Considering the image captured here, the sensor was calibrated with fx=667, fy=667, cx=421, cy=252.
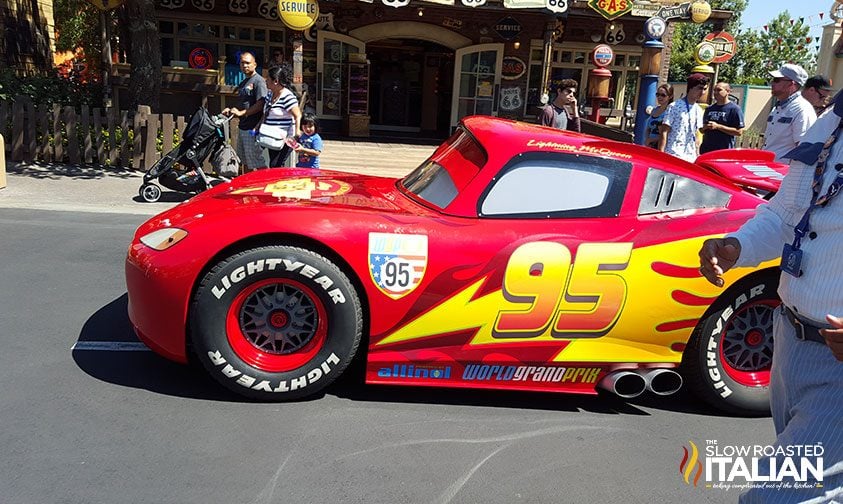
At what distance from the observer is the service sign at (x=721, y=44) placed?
16281 mm

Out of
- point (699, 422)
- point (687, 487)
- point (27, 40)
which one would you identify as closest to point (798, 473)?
point (687, 487)

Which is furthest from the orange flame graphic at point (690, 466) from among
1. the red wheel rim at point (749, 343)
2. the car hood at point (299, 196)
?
the car hood at point (299, 196)

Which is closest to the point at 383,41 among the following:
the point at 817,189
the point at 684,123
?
the point at 684,123

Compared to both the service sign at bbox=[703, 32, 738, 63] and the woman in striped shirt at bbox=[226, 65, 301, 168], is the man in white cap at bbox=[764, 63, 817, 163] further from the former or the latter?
the service sign at bbox=[703, 32, 738, 63]

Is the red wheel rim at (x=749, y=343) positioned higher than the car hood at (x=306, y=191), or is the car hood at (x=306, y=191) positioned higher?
the car hood at (x=306, y=191)

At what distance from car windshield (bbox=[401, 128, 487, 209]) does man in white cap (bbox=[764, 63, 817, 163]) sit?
11.8 ft

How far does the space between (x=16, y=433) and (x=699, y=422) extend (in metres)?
3.44

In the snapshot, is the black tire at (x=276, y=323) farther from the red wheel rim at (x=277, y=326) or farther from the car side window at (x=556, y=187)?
the car side window at (x=556, y=187)

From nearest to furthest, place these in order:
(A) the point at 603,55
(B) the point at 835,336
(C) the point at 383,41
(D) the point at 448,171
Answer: (B) the point at 835,336 < (D) the point at 448,171 < (A) the point at 603,55 < (C) the point at 383,41

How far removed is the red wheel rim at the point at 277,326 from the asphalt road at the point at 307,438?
0.26 meters

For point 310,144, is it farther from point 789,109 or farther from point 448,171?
point 789,109

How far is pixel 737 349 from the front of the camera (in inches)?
145

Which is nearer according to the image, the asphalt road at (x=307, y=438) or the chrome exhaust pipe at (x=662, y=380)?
the asphalt road at (x=307, y=438)

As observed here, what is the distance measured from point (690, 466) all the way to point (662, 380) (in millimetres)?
487
